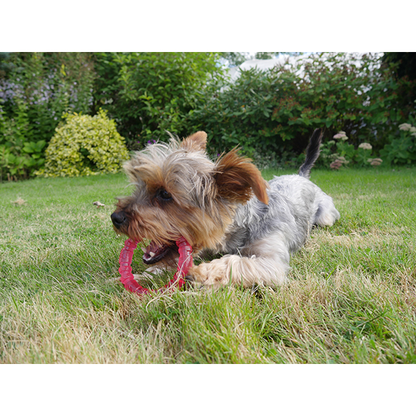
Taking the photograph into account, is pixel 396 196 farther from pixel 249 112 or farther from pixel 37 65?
pixel 37 65

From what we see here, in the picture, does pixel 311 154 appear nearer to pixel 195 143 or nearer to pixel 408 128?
pixel 195 143

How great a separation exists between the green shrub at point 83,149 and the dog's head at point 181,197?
30.6 feet

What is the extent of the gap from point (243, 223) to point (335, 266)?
96 centimetres

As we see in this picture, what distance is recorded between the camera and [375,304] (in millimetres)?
2240

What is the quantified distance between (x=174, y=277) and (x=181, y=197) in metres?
0.68

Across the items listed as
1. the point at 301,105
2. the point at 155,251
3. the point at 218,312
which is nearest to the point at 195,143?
the point at 155,251

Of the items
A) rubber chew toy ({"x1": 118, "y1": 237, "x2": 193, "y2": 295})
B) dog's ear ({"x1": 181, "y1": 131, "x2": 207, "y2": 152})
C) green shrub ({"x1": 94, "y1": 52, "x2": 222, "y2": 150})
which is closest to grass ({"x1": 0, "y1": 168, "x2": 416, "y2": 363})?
rubber chew toy ({"x1": 118, "y1": 237, "x2": 193, "y2": 295})

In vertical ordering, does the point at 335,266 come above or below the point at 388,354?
below

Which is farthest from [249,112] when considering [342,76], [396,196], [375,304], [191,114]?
[375,304]

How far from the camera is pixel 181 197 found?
9.36ft

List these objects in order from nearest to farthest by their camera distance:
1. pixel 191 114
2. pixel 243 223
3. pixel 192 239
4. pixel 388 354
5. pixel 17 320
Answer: pixel 388 354 < pixel 17 320 < pixel 192 239 < pixel 243 223 < pixel 191 114

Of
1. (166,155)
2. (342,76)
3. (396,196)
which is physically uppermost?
(342,76)

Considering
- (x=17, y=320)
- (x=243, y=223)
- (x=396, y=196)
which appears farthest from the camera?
(x=396, y=196)

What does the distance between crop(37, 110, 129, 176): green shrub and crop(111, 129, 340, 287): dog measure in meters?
9.11
